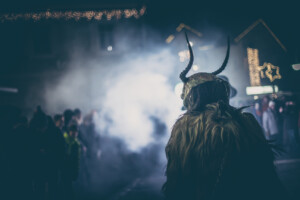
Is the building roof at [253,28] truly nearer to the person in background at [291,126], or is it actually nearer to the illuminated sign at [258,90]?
the illuminated sign at [258,90]

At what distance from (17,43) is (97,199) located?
15495mm

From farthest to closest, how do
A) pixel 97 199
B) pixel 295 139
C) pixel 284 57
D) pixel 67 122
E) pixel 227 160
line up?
pixel 284 57
pixel 295 139
pixel 67 122
pixel 97 199
pixel 227 160

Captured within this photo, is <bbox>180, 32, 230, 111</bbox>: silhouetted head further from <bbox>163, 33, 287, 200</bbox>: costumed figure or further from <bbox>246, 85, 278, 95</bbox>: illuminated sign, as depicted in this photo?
<bbox>246, 85, 278, 95</bbox>: illuminated sign

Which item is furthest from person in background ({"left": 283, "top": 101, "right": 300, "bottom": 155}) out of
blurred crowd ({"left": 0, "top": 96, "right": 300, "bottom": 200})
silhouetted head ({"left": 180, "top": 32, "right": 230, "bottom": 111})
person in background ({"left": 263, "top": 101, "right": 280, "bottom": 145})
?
silhouetted head ({"left": 180, "top": 32, "right": 230, "bottom": 111})

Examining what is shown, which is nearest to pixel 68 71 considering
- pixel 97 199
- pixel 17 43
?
pixel 17 43

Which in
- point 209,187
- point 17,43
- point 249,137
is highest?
point 17,43

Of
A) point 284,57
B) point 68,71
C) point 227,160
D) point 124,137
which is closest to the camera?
point 227,160

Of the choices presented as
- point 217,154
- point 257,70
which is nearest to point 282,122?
point 257,70

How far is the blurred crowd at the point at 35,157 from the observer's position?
17.1 feet

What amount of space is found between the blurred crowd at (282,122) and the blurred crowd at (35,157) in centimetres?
757

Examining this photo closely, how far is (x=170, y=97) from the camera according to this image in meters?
14.5

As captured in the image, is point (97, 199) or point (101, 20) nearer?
point (97, 199)

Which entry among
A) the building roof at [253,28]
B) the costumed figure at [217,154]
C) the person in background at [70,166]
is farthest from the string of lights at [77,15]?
the costumed figure at [217,154]

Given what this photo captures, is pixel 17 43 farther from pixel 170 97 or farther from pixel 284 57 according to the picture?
pixel 284 57
